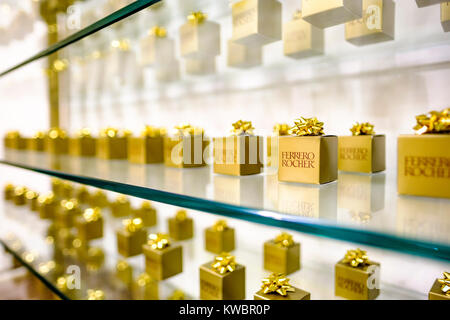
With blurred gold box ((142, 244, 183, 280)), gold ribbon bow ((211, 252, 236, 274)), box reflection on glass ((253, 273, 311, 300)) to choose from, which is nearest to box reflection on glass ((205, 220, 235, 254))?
blurred gold box ((142, 244, 183, 280))

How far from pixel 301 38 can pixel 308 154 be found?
0.33 m

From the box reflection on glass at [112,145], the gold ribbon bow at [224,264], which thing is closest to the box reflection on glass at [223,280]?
the gold ribbon bow at [224,264]

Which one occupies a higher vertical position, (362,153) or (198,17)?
(198,17)

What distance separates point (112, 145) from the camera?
918 mm

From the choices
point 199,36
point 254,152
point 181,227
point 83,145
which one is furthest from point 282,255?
point 83,145

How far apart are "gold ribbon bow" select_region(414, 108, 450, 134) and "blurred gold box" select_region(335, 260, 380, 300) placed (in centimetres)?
36

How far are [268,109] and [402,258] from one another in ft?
1.61

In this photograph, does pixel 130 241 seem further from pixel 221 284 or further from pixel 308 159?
pixel 308 159

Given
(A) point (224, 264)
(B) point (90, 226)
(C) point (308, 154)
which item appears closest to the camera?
(C) point (308, 154)

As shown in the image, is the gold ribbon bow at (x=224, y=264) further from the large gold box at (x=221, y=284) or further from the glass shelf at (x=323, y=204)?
the glass shelf at (x=323, y=204)

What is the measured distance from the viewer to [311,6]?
0.50 meters

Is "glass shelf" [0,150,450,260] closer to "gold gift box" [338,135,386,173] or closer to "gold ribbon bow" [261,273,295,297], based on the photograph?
"gold gift box" [338,135,386,173]

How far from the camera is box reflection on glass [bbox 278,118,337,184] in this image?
452 mm
